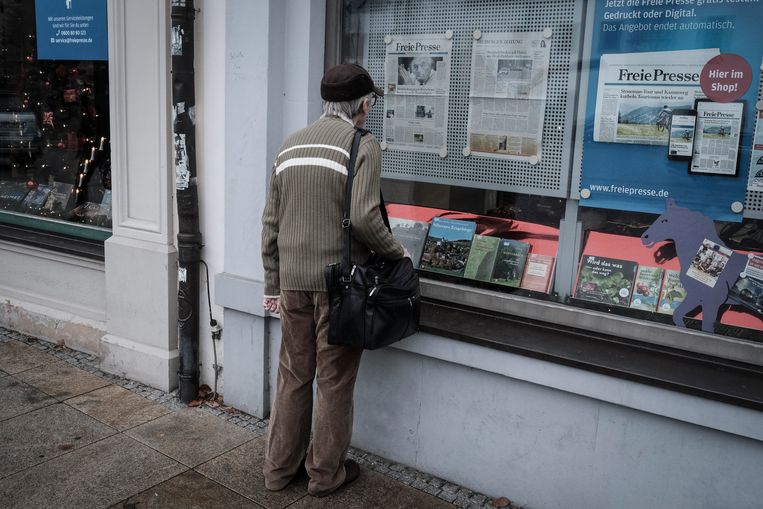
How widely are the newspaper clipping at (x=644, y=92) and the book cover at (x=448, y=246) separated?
0.93 meters

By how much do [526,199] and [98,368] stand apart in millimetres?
3497

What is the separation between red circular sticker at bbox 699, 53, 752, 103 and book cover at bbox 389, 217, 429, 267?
1.70 m

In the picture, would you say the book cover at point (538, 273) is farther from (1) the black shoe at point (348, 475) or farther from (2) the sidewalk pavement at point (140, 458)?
(1) the black shoe at point (348, 475)

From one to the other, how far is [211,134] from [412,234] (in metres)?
1.48

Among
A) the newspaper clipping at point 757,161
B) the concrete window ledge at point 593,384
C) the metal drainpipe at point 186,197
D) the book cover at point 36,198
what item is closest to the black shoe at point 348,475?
the concrete window ledge at point 593,384

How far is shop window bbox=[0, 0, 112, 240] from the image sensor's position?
605cm

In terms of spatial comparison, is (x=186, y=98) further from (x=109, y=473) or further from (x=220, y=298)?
(x=109, y=473)

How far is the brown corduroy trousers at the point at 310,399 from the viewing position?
3.80 meters

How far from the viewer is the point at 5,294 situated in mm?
6676

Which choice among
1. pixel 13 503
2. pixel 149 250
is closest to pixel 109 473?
pixel 13 503

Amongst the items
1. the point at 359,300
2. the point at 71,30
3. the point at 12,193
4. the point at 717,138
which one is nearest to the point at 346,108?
the point at 359,300

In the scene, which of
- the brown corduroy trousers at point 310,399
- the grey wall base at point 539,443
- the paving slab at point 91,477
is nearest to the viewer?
the grey wall base at point 539,443

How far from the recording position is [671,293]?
12.2ft

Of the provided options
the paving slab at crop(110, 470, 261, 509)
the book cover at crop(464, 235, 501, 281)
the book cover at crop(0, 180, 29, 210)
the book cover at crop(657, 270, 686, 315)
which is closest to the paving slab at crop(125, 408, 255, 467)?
the paving slab at crop(110, 470, 261, 509)
